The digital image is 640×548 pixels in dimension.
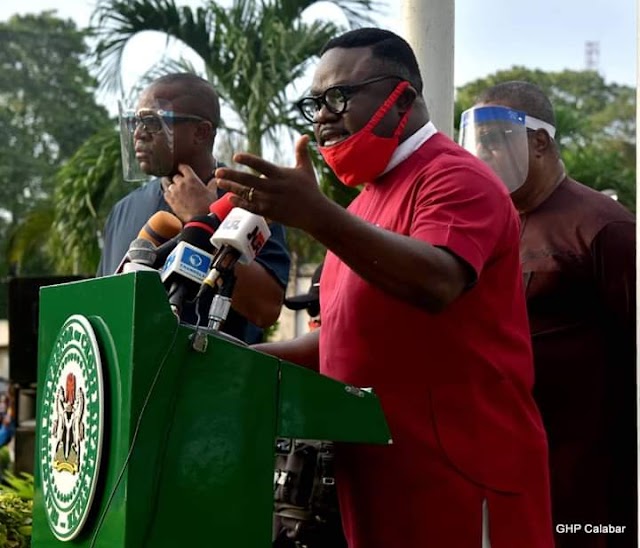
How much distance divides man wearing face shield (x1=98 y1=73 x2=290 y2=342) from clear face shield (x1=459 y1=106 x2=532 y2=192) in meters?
0.78

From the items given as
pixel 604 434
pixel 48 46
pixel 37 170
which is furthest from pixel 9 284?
pixel 48 46

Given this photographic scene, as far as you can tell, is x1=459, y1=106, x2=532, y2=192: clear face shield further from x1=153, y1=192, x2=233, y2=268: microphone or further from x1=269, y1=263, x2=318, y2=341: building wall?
x1=269, y1=263, x2=318, y2=341: building wall

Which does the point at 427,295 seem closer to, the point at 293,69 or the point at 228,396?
the point at 228,396

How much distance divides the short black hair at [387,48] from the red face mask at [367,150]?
0.05m

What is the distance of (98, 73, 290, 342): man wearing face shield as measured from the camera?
4.36 metres

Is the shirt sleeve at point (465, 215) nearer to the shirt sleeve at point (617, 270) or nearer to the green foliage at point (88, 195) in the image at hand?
the shirt sleeve at point (617, 270)

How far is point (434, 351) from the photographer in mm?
3016

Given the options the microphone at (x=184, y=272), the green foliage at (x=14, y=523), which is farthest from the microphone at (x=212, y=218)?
the green foliage at (x=14, y=523)

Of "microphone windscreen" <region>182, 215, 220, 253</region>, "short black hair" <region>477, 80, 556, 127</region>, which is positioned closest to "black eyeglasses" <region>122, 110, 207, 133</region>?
"short black hair" <region>477, 80, 556, 127</region>

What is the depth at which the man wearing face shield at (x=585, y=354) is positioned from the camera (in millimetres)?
4461

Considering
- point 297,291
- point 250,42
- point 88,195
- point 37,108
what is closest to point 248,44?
point 250,42

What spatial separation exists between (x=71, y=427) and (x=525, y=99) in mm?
2609

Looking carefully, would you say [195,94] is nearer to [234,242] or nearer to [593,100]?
[234,242]

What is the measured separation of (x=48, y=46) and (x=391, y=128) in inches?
2103
